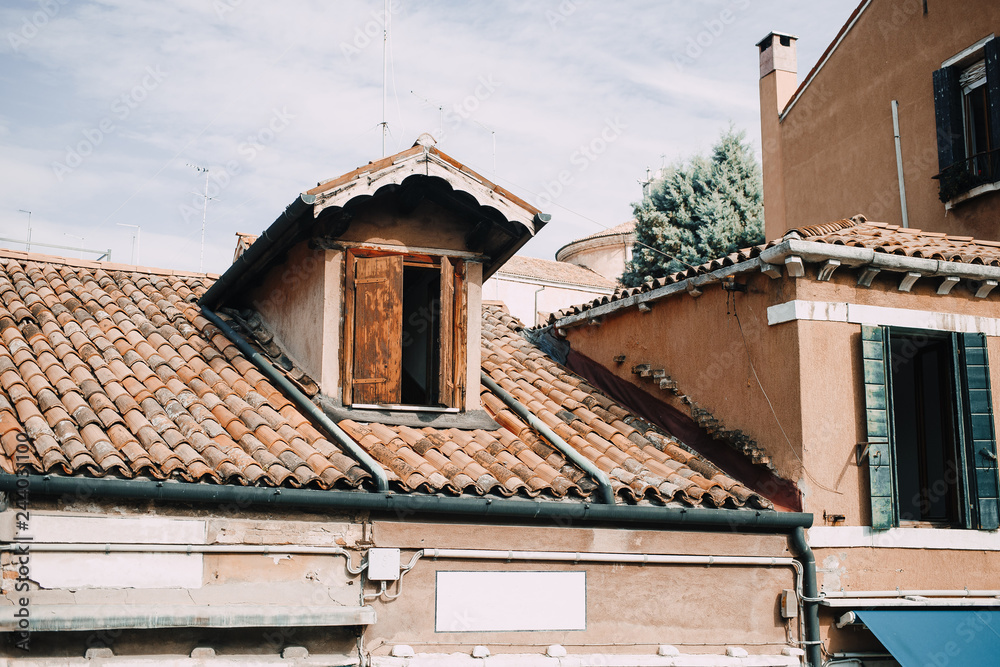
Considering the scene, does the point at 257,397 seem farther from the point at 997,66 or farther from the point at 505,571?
the point at 997,66

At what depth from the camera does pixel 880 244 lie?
8625mm

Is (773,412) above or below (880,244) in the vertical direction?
below

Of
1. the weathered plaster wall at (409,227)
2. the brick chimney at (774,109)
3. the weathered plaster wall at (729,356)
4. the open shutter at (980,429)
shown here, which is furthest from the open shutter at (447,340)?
the brick chimney at (774,109)

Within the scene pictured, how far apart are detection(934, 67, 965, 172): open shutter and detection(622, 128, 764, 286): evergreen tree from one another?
408 inches

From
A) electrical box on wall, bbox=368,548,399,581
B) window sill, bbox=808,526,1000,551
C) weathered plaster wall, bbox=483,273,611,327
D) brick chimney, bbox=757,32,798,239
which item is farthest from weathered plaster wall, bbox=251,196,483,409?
weathered plaster wall, bbox=483,273,611,327

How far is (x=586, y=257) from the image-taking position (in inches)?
1268

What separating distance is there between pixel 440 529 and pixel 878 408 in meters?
4.28

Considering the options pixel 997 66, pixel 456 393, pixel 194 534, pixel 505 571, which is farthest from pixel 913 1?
pixel 194 534

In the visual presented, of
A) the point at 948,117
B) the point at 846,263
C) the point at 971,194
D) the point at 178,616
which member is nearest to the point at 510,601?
the point at 178,616

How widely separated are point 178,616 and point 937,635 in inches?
248

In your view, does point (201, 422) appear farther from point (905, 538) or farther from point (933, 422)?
point (933, 422)

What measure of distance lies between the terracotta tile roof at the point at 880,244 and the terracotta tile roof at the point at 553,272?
1737 centimetres

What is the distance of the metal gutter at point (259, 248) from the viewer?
777 cm

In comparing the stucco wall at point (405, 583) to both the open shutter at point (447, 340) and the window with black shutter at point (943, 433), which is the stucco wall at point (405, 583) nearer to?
the window with black shutter at point (943, 433)
